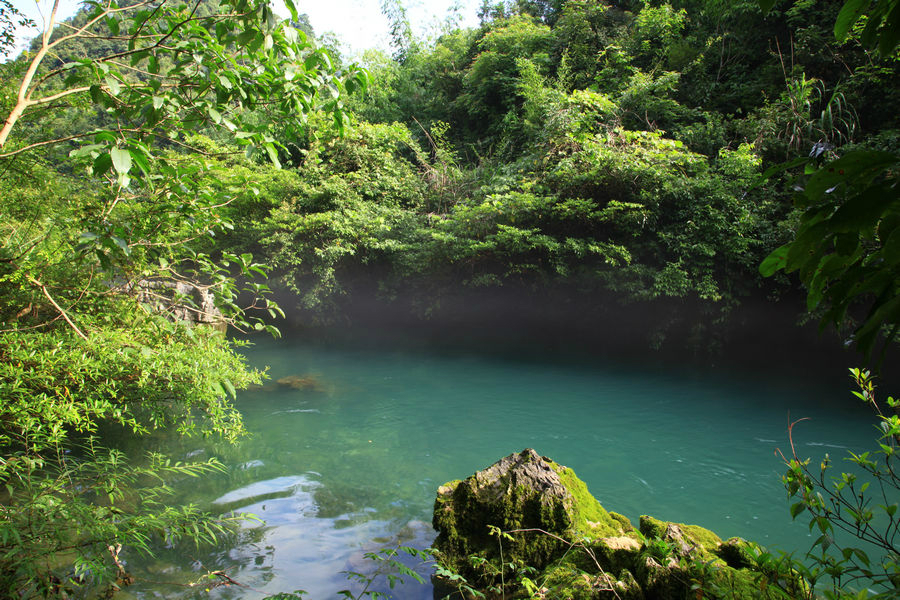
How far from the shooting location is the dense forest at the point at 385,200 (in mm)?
2031

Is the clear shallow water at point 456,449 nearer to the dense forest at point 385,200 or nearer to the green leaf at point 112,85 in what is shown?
the dense forest at point 385,200

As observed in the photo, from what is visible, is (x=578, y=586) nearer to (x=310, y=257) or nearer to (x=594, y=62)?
(x=310, y=257)

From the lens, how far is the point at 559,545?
9.27 ft

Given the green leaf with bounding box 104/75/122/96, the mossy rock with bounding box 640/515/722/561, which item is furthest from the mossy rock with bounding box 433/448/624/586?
the green leaf with bounding box 104/75/122/96

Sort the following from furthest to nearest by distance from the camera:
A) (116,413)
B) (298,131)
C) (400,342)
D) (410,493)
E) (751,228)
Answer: (400,342)
(751,228)
(410,493)
(116,413)
(298,131)

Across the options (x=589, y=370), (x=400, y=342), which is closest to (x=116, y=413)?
(x=589, y=370)

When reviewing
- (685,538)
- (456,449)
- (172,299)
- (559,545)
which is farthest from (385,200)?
(685,538)

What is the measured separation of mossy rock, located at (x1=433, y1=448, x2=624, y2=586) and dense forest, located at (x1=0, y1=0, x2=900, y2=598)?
125 cm

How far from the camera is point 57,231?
4.07 metres

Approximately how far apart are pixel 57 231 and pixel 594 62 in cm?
1223

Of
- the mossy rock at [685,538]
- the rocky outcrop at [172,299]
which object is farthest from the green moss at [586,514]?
the rocky outcrop at [172,299]

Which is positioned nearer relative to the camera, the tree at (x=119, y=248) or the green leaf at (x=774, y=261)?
the green leaf at (x=774, y=261)

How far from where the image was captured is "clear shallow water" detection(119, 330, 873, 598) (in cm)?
346

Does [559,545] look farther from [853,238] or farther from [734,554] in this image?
[853,238]
